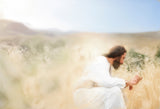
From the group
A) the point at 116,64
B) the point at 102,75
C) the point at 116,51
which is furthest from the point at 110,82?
the point at 116,51

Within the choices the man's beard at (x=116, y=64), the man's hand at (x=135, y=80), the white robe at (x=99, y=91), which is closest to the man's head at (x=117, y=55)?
the man's beard at (x=116, y=64)

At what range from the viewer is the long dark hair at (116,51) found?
10.6ft

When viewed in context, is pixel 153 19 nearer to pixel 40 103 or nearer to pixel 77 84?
pixel 77 84

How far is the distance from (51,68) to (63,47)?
0.73 feet

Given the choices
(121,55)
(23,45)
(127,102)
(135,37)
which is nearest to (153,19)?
(135,37)

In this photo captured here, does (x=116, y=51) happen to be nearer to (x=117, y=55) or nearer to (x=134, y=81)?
(x=117, y=55)

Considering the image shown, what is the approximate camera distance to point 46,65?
3.01 metres

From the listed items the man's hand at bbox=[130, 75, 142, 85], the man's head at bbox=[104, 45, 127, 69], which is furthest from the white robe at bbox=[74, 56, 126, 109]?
the man's hand at bbox=[130, 75, 142, 85]

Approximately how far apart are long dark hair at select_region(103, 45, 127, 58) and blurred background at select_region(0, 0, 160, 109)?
45 millimetres

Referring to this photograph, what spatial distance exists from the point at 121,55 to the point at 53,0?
825 mm

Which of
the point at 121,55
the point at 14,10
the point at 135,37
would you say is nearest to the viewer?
the point at 14,10

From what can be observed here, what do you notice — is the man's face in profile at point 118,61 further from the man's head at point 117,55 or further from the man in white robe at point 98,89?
the man in white robe at point 98,89

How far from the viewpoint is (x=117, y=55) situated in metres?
3.28

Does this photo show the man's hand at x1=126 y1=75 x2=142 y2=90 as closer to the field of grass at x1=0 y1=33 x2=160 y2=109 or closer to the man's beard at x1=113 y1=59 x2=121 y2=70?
the field of grass at x1=0 y1=33 x2=160 y2=109
